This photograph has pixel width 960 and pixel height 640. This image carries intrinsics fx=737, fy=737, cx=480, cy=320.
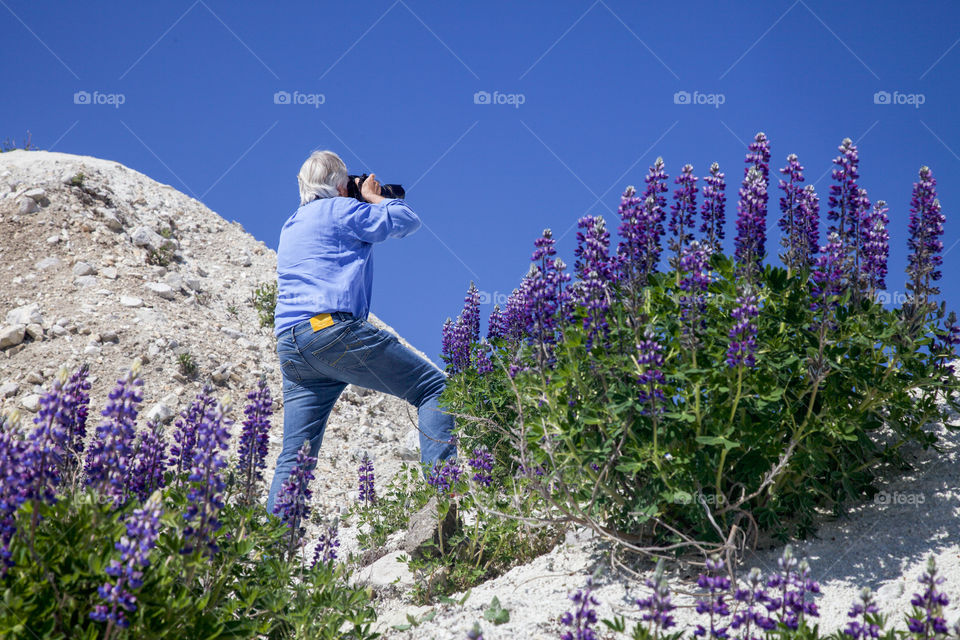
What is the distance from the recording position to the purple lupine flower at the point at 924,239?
4.66 metres

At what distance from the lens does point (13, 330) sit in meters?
10.9

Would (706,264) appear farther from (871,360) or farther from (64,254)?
(64,254)

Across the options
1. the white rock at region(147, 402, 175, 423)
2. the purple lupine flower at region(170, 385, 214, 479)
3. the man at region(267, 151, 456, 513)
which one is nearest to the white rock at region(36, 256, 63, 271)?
the white rock at region(147, 402, 175, 423)

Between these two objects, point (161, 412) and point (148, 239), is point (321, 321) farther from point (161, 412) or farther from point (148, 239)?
point (148, 239)

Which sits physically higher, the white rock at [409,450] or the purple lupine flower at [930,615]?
the white rock at [409,450]

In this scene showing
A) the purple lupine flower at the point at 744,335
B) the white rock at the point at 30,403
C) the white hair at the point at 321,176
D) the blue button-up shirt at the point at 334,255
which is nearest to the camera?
the purple lupine flower at the point at 744,335

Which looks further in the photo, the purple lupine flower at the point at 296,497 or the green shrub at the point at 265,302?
the green shrub at the point at 265,302

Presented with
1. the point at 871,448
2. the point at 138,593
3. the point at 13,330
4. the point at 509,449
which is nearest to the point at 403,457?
the point at 509,449

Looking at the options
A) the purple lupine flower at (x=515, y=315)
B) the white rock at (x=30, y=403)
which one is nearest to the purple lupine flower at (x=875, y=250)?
the purple lupine flower at (x=515, y=315)

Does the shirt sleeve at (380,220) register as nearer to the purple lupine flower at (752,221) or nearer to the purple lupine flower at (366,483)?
the purple lupine flower at (366,483)

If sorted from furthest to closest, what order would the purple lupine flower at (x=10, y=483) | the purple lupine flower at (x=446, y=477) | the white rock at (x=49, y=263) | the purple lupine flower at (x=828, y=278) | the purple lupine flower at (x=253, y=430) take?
the white rock at (x=49, y=263) < the purple lupine flower at (x=446, y=477) < the purple lupine flower at (x=253, y=430) < the purple lupine flower at (x=828, y=278) < the purple lupine flower at (x=10, y=483)

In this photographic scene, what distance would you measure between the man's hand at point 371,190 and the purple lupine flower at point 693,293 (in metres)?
3.75

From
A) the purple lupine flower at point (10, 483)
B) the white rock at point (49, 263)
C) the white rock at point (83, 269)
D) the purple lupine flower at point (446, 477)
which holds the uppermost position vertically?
the white rock at point (49, 263)

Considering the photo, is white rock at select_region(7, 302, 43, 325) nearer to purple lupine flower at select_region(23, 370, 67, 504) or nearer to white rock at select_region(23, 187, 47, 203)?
white rock at select_region(23, 187, 47, 203)
